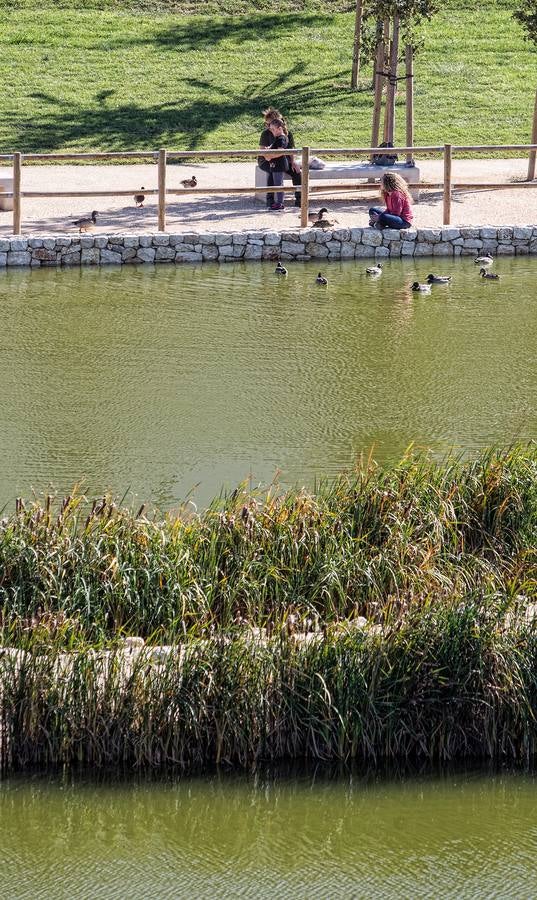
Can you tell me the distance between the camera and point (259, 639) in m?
6.92

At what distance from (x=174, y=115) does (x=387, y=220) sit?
7383 mm

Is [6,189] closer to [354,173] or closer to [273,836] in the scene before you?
[354,173]

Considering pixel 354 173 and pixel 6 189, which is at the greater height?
pixel 354 173

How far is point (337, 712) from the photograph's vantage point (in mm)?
6691

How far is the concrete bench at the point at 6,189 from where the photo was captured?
19150 millimetres

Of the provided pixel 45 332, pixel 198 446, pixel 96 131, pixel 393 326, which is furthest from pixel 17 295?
pixel 96 131

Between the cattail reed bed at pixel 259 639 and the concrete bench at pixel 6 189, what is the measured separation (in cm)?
1171

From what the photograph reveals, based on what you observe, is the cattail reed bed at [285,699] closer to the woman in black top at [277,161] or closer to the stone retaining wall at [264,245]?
the stone retaining wall at [264,245]

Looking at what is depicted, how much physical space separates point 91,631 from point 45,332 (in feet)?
25.0

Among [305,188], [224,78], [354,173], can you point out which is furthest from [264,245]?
[224,78]

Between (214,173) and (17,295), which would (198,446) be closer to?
(17,295)

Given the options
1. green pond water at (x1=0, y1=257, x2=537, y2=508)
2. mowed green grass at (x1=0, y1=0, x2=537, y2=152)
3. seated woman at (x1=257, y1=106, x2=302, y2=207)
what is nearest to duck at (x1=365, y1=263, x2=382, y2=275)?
green pond water at (x1=0, y1=257, x2=537, y2=508)

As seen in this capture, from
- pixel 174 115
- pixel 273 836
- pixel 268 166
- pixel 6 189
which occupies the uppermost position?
pixel 174 115

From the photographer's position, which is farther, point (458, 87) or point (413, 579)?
point (458, 87)
